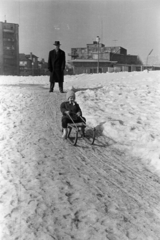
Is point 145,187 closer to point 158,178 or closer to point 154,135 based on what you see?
point 158,178

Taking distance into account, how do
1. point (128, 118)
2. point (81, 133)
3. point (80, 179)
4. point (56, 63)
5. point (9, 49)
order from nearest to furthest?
point (80, 179), point (81, 133), point (128, 118), point (56, 63), point (9, 49)

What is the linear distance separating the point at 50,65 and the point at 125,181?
6.61 m

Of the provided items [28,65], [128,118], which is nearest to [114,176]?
[128,118]

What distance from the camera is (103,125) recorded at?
5863 mm

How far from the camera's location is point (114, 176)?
12.4 ft

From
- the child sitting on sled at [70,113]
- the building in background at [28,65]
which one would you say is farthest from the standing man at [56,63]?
the building in background at [28,65]

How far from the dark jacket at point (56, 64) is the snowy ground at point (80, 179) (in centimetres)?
301

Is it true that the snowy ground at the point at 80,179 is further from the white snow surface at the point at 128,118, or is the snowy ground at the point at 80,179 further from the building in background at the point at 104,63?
the building in background at the point at 104,63

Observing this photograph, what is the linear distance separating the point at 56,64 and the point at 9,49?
39962mm

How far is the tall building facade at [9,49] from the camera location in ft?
145

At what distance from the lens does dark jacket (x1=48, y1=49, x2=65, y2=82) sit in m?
9.13

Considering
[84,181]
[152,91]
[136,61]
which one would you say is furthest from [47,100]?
[136,61]

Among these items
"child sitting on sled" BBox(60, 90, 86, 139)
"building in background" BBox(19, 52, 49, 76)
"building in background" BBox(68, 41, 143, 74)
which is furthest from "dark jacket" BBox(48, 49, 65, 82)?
"building in background" BBox(19, 52, 49, 76)

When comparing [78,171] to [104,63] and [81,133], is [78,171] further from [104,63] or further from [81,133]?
[104,63]
